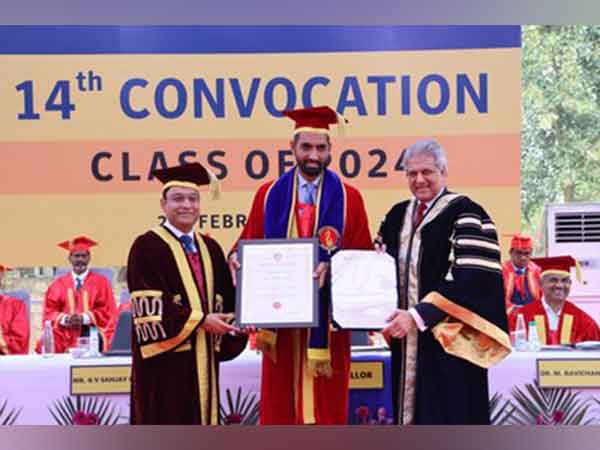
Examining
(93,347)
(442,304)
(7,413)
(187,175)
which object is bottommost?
(7,413)

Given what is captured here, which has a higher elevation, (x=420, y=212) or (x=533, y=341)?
(x=420, y=212)

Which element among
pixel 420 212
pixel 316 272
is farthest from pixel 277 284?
pixel 420 212

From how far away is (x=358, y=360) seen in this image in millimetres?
5688

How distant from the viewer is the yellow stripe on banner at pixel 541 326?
700cm

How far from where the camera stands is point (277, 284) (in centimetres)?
522

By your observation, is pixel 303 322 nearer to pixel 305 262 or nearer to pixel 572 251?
pixel 305 262

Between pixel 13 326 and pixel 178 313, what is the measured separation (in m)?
2.60

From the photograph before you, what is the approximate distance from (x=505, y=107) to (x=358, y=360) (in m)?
2.66

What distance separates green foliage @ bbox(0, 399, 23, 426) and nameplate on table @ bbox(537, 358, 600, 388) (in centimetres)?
282

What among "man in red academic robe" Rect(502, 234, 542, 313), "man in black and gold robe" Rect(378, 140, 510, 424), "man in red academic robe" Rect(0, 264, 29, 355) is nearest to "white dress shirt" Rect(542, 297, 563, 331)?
"man in red academic robe" Rect(502, 234, 542, 313)

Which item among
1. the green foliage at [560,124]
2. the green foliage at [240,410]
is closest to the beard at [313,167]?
the green foliage at [240,410]

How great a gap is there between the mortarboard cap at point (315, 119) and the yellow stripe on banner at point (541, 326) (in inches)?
97.2

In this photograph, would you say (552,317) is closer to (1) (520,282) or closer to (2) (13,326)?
(1) (520,282)

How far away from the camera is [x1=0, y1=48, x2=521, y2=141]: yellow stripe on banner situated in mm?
7527
